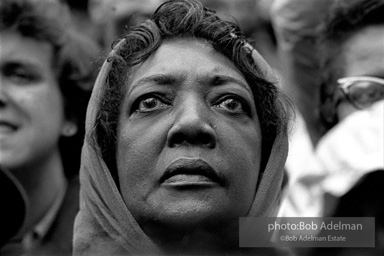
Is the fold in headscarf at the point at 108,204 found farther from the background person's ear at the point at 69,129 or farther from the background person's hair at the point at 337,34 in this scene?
the background person's ear at the point at 69,129

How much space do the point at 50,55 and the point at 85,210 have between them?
1542mm

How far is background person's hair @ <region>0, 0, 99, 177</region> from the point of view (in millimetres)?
4805

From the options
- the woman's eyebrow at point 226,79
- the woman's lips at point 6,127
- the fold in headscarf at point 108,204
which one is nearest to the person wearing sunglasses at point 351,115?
the fold in headscarf at point 108,204

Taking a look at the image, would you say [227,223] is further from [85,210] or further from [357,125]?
[357,125]

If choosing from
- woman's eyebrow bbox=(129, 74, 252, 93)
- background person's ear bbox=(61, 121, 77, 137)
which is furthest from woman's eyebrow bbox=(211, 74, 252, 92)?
background person's ear bbox=(61, 121, 77, 137)

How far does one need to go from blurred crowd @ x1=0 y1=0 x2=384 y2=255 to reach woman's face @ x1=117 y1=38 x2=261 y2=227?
51cm

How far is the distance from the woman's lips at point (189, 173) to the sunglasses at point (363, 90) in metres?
1.32

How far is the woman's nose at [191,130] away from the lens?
3182 millimetres

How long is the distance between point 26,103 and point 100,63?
949 millimetres

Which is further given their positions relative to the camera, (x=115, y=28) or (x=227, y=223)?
→ (x=115, y=28)

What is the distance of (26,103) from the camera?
4.64m

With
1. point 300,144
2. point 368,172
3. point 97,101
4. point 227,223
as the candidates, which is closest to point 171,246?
point 227,223

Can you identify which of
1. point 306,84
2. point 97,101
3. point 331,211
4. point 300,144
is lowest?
point 331,211

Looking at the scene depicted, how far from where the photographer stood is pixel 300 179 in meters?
4.02
